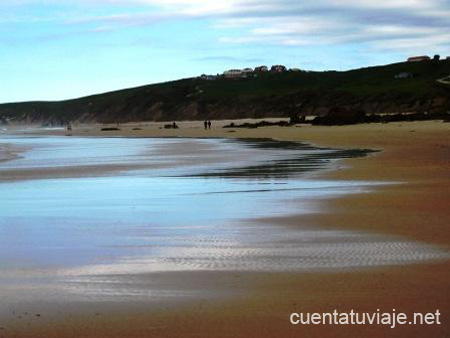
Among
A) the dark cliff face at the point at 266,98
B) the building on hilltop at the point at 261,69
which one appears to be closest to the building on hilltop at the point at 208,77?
the dark cliff face at the point at 266,98

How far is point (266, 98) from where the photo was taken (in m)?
110

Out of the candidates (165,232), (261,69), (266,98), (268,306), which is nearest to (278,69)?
(261,69)

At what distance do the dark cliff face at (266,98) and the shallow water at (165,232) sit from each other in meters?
54.3

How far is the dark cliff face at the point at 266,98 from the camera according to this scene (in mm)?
84125

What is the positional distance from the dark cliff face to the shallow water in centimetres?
5434

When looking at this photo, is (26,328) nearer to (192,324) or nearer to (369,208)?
(192,324)

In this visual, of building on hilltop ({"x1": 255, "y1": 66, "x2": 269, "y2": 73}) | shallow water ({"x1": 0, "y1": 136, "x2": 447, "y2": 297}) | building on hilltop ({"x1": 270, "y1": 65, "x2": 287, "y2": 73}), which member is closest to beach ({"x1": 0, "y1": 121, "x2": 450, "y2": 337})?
shallow water ({"x1": 0, "y1": 136, "x2": 447, "y2": 297})

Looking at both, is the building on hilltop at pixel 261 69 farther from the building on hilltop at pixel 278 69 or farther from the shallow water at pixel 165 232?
the shallow water at pixel 165 232

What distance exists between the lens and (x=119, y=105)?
144 m

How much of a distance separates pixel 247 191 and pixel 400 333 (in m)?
9.26

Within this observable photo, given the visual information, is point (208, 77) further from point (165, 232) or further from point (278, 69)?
point (165, 232)

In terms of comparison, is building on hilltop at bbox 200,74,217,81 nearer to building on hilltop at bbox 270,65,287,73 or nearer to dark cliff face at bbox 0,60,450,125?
dark cliff face at bbox 0,60,450,125

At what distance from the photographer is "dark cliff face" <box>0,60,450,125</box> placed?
84.1m

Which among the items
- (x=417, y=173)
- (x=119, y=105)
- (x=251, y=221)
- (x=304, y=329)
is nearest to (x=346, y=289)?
(x=304, y=329)
